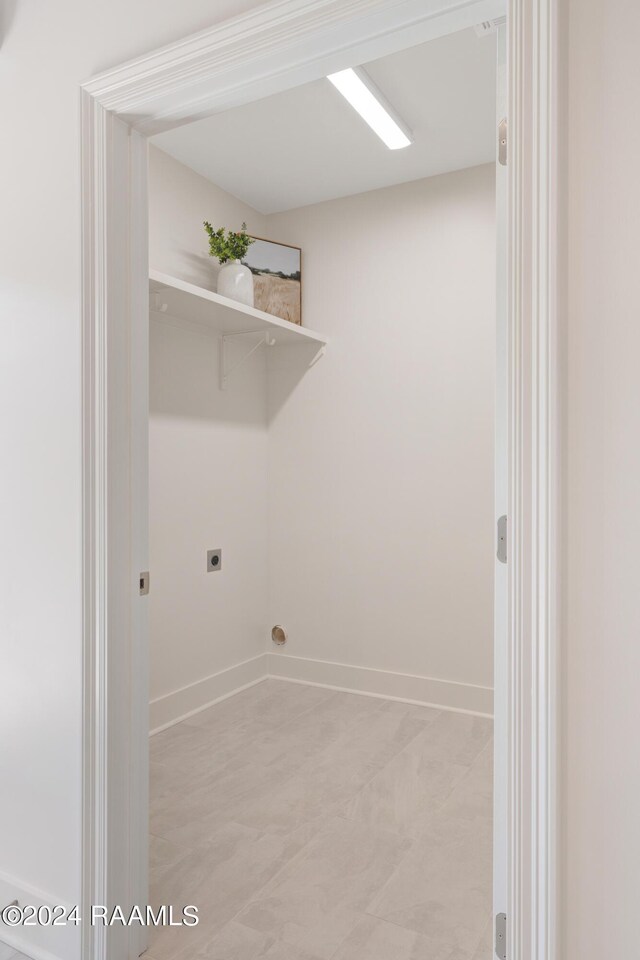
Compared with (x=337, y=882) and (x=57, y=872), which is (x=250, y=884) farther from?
(x=57, y=872)

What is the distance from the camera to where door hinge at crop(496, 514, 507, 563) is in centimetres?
117

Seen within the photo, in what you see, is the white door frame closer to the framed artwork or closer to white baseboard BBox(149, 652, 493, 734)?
white baseboard BBox(149, 652, 493, 734)

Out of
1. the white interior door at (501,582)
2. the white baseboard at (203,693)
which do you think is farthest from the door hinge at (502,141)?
the white baseboard at (203,693)

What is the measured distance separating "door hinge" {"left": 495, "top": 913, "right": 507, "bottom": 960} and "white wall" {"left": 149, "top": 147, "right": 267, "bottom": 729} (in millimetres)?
2052

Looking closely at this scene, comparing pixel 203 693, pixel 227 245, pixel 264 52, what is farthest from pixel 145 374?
→ pixel 203 693

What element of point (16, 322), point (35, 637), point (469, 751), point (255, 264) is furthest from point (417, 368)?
point (35, 637)

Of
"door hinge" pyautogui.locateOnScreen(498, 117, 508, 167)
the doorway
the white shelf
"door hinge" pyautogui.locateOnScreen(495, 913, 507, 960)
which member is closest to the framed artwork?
the doorway

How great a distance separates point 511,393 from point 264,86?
2.96 ft

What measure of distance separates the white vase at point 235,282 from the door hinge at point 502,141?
2016 millimetres

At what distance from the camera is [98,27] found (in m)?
1.54

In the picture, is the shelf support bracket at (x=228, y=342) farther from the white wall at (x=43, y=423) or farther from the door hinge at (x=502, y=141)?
the door hinge at (x=502, y=141)

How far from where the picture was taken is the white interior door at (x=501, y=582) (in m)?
1.14

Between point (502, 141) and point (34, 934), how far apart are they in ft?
6.96

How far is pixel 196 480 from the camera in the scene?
10.6ft
